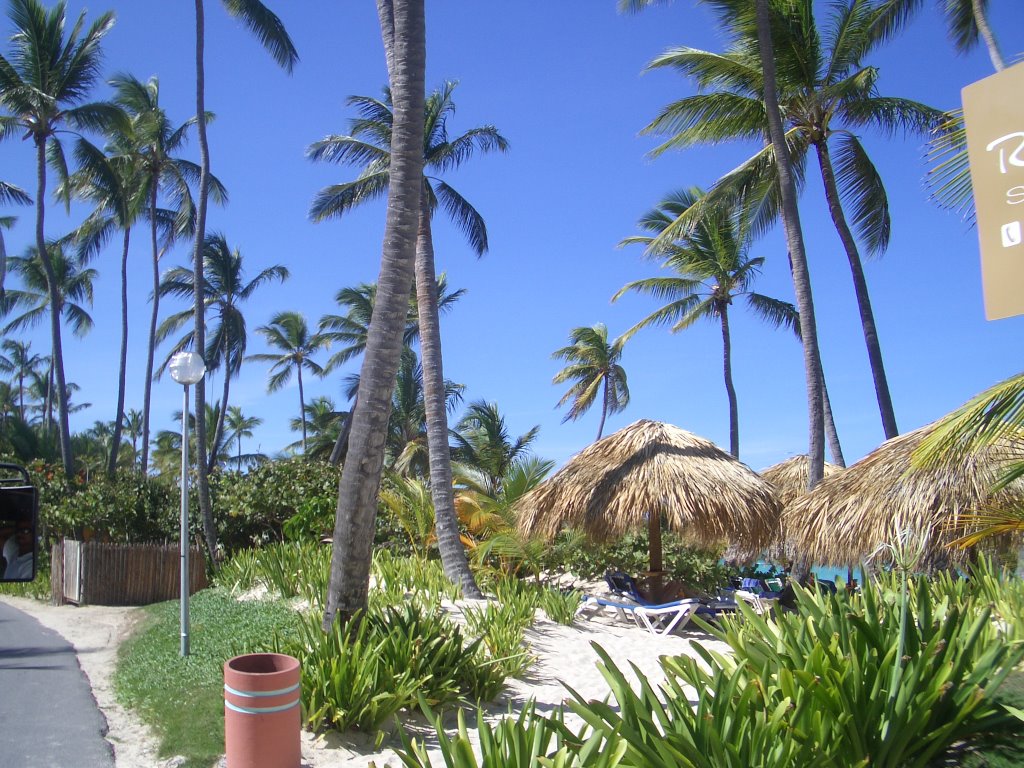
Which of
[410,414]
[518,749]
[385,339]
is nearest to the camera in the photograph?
[518,749]

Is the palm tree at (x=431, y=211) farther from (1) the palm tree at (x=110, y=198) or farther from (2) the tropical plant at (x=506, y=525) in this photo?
(1) the palm tree at (x=110, y=198)

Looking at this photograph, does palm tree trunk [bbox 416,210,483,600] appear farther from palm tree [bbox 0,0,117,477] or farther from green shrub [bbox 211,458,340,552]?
palm tree [bbox 0,0,117,477]

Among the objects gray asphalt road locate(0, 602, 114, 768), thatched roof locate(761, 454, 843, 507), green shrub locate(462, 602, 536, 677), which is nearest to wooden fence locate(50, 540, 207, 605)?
gray asphalt road locate(0, 602, 114, 768)

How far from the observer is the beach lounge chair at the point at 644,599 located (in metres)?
12.0

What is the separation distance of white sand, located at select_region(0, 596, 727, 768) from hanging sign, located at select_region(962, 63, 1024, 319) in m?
3.86

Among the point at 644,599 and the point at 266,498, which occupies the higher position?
the point at 266,498

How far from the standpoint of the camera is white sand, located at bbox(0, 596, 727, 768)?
6277 millimetres

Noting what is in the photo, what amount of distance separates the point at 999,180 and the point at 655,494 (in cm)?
789

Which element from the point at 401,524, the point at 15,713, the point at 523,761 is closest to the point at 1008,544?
the point at 523,761

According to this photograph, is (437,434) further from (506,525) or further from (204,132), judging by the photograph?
(204,132)

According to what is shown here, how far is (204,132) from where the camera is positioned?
18.4 meters

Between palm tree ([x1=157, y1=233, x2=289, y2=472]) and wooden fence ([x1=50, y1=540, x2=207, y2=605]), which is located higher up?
palm tree ([x1=157, y1=233, x2=289, y2=472])

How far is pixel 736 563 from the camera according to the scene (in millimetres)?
18266

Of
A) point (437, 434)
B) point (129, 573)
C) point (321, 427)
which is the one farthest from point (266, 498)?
point (321, 427)
